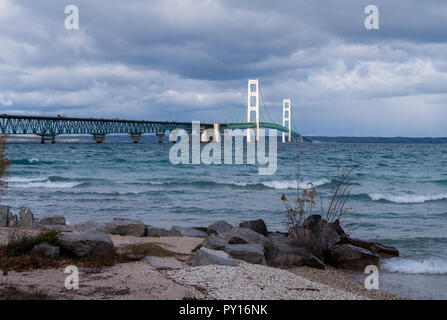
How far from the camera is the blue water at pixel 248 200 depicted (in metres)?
8.46

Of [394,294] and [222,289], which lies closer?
[222,289]

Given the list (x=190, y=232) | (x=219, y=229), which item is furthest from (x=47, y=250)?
(x=219, y=229)

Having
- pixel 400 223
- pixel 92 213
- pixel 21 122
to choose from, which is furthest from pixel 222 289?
pixel 21 122

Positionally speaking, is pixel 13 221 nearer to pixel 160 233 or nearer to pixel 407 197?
pixel 160 233

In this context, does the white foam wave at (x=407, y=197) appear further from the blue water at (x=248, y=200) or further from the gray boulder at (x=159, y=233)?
the gray boulder at (x=159, y=233)

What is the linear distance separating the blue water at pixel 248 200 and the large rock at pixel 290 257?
43.0 inches

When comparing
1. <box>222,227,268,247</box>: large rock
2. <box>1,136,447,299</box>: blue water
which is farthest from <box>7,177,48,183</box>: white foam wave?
<box>222,227,268,247</box>: large rock

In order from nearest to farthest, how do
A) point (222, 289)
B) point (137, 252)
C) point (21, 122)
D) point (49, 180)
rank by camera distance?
point (222, 289)
point (137, 252)
point (49, 180)
point (21, 122)

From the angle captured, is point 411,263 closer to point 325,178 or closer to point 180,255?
point 180,255

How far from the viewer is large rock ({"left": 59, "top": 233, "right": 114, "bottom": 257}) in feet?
19.4

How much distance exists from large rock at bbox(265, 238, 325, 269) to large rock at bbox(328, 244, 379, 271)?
60cm

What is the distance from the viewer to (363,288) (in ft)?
20.7

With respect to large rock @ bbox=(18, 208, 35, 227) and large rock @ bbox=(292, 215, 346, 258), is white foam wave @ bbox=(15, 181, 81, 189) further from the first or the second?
large rock @ bbox=(292, 215, 346, 258)
